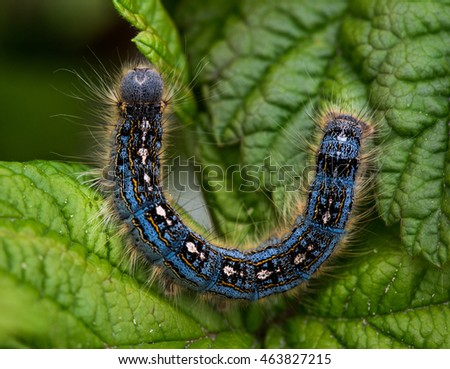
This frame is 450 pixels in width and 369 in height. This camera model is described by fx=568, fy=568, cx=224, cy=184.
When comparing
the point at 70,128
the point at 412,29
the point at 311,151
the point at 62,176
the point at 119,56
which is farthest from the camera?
the point at 70,128

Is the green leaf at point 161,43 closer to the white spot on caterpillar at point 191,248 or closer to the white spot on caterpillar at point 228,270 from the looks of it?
the white spot on caterpillar at point 191,248

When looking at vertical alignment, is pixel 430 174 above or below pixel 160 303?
above

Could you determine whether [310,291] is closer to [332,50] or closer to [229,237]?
[229,237]

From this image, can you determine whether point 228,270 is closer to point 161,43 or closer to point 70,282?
point 70,282

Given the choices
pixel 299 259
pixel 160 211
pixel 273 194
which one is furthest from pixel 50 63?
pixel 299 259

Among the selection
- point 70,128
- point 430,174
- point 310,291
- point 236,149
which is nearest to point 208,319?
point 310,291

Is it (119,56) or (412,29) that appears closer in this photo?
(412,29)

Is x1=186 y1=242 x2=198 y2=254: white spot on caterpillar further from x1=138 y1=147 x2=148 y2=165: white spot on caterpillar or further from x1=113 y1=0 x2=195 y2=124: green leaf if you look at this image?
x1=113 y1=0 x2=195 y2=124: green leaf
